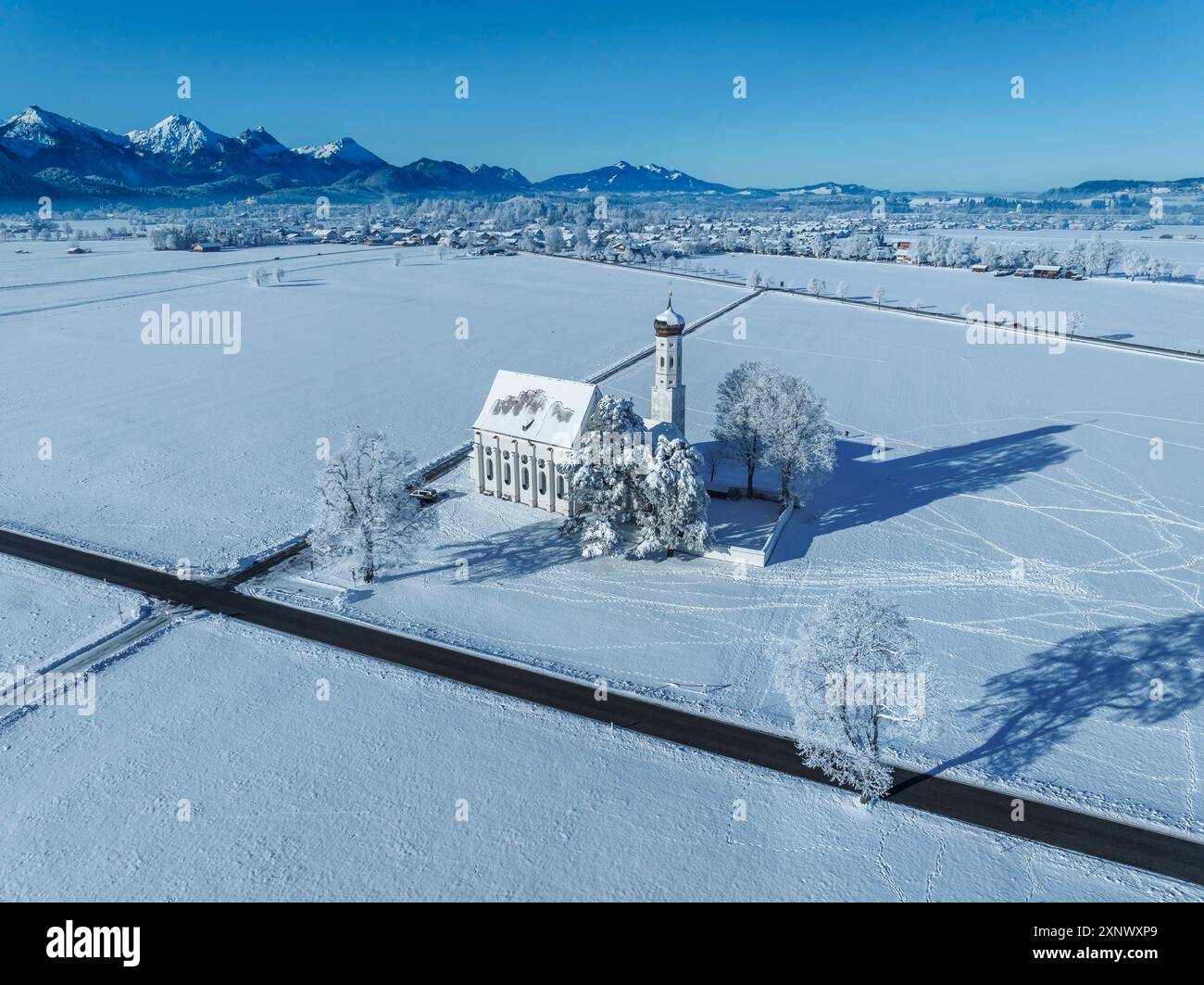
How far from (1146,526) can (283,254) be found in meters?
201

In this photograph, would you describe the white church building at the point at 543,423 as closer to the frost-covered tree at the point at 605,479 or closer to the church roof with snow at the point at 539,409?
the church roof with snow at the point at 539,409

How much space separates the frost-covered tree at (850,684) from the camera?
28.1 m

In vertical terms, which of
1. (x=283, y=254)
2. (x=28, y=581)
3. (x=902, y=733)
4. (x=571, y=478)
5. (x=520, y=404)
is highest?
(x=283, y=254)

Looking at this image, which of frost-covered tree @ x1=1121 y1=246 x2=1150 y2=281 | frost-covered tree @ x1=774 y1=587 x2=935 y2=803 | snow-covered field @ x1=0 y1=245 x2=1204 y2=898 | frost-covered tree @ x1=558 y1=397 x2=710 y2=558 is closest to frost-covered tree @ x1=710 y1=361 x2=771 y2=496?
snow-covered field @ x1=0 y1=245 x2=1204 y2=898

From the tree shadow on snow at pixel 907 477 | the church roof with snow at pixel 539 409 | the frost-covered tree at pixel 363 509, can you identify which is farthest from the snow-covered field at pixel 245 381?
the tree shadow on snow at pixel 907 477

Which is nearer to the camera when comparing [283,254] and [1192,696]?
[1192,696]

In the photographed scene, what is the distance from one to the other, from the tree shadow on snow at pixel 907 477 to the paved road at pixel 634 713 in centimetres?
1668

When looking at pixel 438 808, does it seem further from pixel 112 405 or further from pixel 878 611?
pixel 112 405

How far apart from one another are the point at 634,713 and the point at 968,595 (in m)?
21.2

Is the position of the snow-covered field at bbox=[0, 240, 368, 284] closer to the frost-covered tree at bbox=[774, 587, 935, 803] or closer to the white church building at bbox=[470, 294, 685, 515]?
the white church building at bbox=[470, 294, 685, 515]

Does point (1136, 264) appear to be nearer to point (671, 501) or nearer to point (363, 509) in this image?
point (671, 501)
